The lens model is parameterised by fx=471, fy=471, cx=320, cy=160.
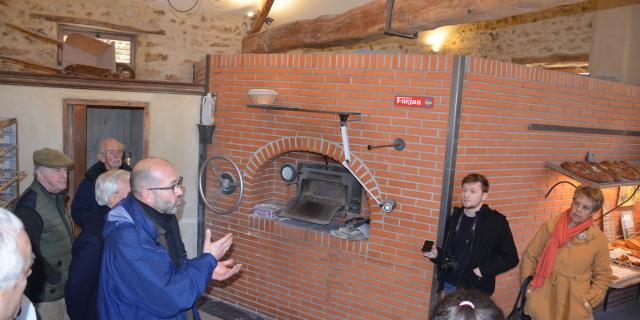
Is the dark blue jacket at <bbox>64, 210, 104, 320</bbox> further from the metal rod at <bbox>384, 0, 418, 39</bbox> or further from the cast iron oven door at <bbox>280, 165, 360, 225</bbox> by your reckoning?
the metal rod at <bbox>384, 0, 418, 39</bbox>

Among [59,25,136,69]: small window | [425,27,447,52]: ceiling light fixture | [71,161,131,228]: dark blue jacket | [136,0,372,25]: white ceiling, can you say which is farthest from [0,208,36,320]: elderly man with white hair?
[425,27,447,52]: ceiling light fixture

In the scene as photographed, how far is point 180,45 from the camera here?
767 centimetres

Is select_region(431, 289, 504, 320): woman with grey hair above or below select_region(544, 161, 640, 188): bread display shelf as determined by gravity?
below

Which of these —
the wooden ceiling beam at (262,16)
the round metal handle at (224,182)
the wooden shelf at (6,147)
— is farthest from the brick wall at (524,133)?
the wooden ceiling beam at (262,16)

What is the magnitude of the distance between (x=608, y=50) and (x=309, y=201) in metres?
4.64

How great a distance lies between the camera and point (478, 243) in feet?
11.4

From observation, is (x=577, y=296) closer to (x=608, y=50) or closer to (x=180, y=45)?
(x=608, y=50)

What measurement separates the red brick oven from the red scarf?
22.1 inches

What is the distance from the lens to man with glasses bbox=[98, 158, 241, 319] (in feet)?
7.30

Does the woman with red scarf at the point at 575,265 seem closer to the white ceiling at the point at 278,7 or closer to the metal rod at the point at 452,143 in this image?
the metal rod at the point at 452,143

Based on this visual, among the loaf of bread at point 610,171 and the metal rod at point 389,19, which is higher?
the metal rod at point 389,19

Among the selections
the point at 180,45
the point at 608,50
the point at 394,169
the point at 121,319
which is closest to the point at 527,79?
the point at 394,169

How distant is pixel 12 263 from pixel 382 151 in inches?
122

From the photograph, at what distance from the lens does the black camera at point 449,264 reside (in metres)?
3.58
